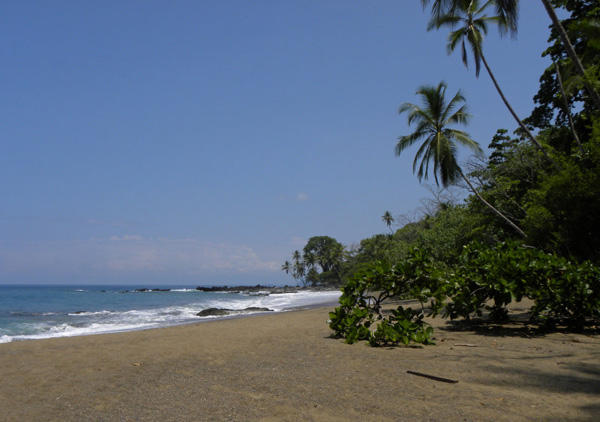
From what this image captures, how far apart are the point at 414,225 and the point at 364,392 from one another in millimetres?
27759

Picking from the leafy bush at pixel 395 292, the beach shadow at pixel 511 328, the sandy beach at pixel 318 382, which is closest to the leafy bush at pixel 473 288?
the leafy bush at pixel 395 292

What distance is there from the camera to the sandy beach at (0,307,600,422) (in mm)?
3645

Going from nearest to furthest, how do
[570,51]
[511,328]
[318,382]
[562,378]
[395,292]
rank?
[562,378]
[318,382]
[395,292]
[511,328]
[570,51]

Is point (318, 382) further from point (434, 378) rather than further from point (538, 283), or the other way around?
point (538, 283)

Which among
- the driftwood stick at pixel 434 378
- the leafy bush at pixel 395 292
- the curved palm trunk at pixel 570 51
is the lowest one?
the driftwood stick at pixel 434 378

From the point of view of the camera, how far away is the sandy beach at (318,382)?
12.0 ft

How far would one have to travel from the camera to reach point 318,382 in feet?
15.2

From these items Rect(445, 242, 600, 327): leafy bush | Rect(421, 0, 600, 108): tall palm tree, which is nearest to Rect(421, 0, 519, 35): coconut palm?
Rect(421, 0, 600, 108): tall palm tree

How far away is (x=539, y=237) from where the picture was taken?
11484mm

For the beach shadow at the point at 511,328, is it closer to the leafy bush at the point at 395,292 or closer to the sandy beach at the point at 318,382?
the sandy beach at the point at 318,382

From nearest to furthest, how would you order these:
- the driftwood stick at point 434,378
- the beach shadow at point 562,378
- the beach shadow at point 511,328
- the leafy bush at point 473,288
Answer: the beach shadow at point 562,378 < the driftwood stick at point 434,378 < the leafy bush at point 473,288 < the beach shadow at point 511,328

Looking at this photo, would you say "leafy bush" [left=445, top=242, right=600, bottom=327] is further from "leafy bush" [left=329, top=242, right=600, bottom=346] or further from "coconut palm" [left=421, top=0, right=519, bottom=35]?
"coconut palm" [left=421, top=0, right=519, bottom=35]

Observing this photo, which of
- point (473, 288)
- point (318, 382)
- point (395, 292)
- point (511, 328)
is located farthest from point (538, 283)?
point (318, 382)

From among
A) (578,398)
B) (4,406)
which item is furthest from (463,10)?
(4,406)
